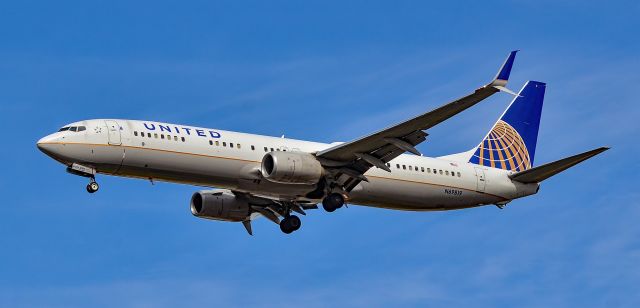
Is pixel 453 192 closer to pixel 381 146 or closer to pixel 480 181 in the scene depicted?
pixel 480 181

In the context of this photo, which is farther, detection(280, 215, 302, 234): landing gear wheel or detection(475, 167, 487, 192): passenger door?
detection(475, 167, 487, 192): passenger door

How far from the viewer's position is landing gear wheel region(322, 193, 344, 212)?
58.7m

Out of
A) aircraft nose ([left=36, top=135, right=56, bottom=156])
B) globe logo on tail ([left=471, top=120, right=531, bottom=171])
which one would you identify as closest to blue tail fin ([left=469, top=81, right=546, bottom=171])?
globe logo on tail ([left=471, top=120, right=531, bottom=171])

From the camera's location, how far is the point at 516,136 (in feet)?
223

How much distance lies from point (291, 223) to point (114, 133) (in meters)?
10.5

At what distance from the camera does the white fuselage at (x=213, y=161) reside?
55.5m

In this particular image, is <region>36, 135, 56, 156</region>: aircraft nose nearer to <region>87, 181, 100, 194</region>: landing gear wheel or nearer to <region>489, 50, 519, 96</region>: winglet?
<region>87, 181, 100, 194</region>: landing gear wheel

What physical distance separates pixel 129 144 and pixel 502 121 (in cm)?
2123

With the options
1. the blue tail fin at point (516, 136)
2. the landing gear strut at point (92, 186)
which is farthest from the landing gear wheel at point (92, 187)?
the blue tail fin at point (516, 136)

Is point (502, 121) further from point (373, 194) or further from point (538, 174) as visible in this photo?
point (373, 194)

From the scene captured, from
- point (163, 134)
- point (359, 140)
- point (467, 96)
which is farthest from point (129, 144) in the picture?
point (467, 96)

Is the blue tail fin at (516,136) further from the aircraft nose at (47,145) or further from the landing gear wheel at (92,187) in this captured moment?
the aircraft nose at (47,145)

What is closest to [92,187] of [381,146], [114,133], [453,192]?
[114,133]

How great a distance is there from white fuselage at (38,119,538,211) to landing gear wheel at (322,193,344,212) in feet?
2.81
